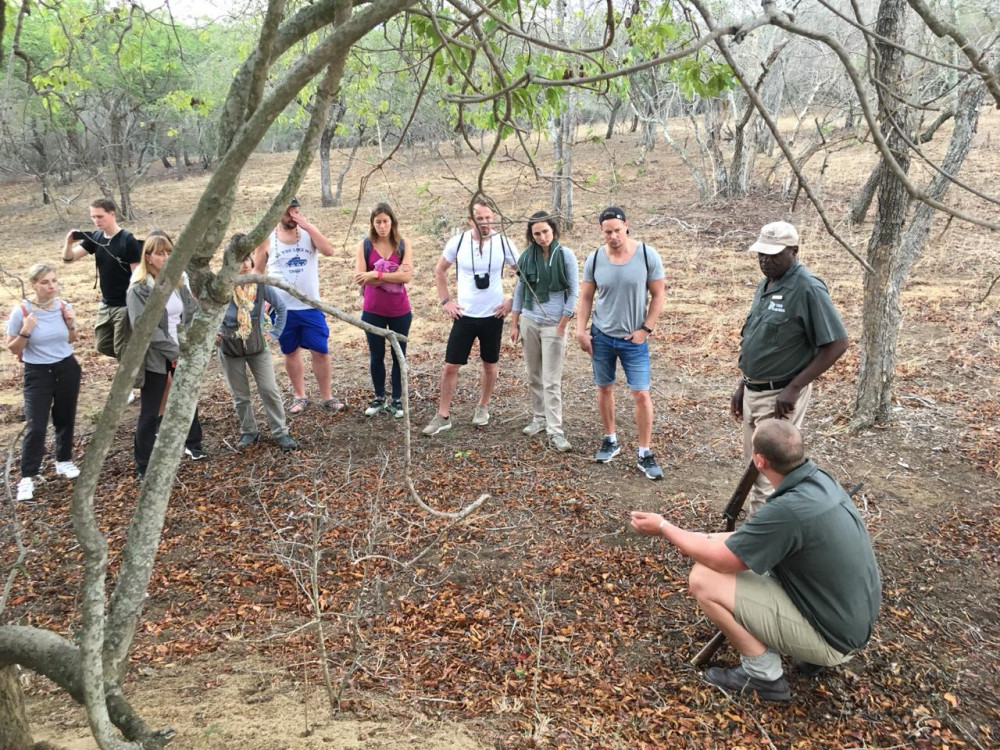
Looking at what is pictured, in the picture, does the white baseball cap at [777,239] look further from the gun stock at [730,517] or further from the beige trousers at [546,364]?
the beige trousers at [546,364]

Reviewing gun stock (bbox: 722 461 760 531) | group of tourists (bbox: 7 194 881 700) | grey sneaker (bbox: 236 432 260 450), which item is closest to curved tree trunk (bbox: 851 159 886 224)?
group of tourists (bbox: 7 194 881 700)

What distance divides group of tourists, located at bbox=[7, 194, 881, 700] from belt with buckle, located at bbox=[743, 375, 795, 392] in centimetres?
1

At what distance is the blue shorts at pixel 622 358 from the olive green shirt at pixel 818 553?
2.06 meters

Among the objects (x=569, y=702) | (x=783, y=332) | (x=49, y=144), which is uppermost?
(x=49, y=144)

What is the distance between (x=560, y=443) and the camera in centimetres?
560

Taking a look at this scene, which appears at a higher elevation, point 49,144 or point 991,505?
point 49,144

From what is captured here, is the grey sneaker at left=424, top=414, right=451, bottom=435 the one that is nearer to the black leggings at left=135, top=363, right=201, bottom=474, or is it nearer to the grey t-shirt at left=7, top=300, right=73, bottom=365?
the black leggings at left=135, top=363, right=201, bottom=474

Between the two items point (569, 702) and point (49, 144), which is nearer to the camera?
point (569, 702)

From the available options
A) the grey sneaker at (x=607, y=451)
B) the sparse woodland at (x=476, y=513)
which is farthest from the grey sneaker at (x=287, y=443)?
the grey sneaker at (x=607, y=451)

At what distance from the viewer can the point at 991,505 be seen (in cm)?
468

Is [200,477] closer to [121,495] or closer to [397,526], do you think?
[121,495]

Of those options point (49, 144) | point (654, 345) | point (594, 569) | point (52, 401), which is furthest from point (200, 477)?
point (49, 144)

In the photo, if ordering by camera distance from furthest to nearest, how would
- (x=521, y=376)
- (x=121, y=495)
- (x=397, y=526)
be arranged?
1. (x=521, y=376)
2. (x=121, y=495)
3. (x=397, y=526)

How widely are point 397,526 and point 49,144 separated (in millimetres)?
28066
